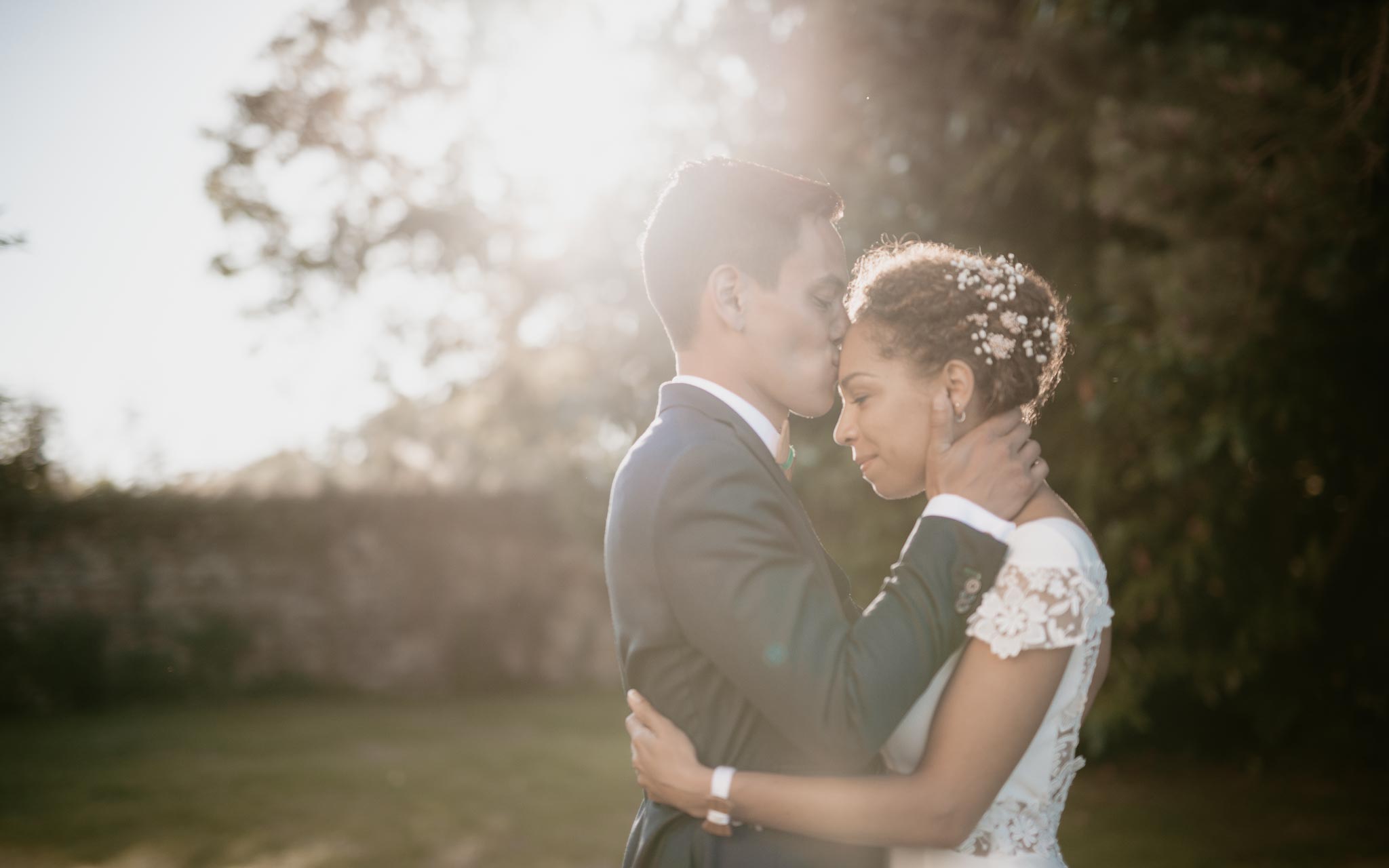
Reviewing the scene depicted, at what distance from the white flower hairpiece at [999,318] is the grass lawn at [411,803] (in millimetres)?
5610

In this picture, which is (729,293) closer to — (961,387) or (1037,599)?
(961,387)

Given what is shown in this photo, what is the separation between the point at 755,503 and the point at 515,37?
1406 centimetres

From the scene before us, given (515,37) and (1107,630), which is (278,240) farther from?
(1107,630)

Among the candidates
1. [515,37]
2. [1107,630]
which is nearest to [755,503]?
[1107,630]

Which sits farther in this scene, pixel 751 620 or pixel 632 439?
pixel 632 439

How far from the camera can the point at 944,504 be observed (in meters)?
A: 2.33

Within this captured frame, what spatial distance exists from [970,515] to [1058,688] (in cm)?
49

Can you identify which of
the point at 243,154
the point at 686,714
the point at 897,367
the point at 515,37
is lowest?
the point at 686,714

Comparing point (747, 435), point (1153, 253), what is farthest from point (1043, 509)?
point (1153, 253)

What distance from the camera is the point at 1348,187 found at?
511 cm

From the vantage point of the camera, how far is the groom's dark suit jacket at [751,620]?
6.80ft

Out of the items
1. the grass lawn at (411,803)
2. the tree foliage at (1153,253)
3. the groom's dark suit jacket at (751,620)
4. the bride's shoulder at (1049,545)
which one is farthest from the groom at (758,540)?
the grass lawn at (411,803)

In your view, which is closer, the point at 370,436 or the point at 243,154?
the point at 243,154

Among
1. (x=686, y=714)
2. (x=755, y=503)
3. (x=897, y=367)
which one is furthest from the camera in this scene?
(x=897, y=367)
